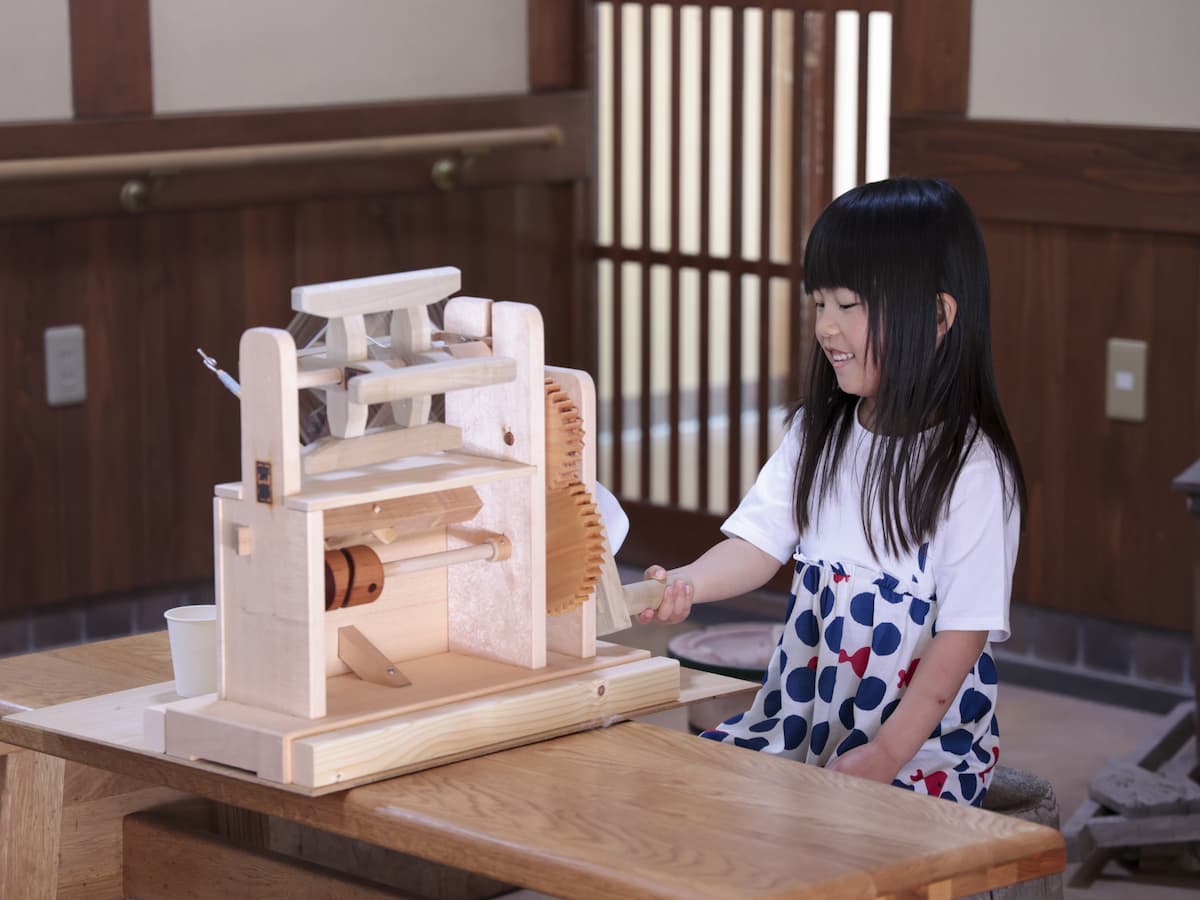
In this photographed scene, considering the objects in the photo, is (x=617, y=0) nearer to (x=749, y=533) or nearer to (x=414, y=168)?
(x=414, y=168)

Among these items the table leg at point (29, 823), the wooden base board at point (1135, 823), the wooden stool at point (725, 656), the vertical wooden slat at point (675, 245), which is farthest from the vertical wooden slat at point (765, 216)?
the table leg at point (29, 823)

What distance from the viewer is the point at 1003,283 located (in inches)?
144

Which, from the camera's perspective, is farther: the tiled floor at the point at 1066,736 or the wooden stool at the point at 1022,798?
the tiled floor at the point at 1066,736

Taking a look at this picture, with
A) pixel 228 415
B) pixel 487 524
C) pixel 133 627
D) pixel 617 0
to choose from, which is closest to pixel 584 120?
pixel 617 0

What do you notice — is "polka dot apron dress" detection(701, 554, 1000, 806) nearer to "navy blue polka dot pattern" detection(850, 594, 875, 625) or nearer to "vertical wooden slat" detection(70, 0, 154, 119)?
"navy blue polka dot pattern" detection(850, 594, 875, 625)

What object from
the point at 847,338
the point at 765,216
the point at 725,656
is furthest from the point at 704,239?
the point at 847,338

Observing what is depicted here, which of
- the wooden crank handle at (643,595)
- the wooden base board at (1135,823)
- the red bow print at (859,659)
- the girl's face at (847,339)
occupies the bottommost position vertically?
the wooden base board at (1135,823)

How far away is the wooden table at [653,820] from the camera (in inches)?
52.4

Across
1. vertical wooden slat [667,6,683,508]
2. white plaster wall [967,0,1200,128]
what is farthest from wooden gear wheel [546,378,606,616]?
vertical wooden slat [667,6,683,508]

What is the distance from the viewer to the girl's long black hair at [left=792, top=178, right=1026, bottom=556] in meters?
1.85

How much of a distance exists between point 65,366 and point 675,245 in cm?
141

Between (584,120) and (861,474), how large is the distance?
2.56 meters

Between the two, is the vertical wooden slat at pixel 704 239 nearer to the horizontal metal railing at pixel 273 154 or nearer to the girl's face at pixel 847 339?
the horizontal metal railing at pixel 273 154

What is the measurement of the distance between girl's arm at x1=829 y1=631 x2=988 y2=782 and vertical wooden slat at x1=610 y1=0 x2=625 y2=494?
2.59 meters
